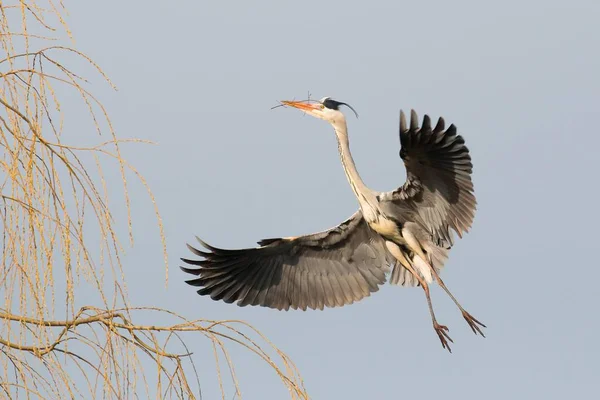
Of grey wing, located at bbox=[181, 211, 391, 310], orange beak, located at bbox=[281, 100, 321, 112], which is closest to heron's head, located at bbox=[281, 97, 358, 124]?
orange beak, located at bbox=[281, 100, 321, 112]

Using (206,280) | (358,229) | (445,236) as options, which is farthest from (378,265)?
(206,280)

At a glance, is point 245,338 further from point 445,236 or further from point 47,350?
point 445,236

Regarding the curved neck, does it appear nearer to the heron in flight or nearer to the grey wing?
the heron in flight

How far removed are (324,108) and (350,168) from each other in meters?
0.58

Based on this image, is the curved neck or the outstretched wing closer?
the outstretched wing

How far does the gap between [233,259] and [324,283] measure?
0.90m

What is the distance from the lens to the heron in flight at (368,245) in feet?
24.9

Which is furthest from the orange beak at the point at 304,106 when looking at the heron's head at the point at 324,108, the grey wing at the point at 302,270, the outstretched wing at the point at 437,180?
the outstretched wing at the point at 437,180

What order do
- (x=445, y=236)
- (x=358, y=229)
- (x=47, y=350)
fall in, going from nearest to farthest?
(x=47, y=350), (x=445, y=236), (x=358, y=229)

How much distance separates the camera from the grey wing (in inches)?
335

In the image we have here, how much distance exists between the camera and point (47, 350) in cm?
330

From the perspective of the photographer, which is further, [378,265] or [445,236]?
[378,265]

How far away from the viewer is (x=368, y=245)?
8.76m

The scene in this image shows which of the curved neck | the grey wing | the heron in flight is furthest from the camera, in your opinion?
the grey wing
